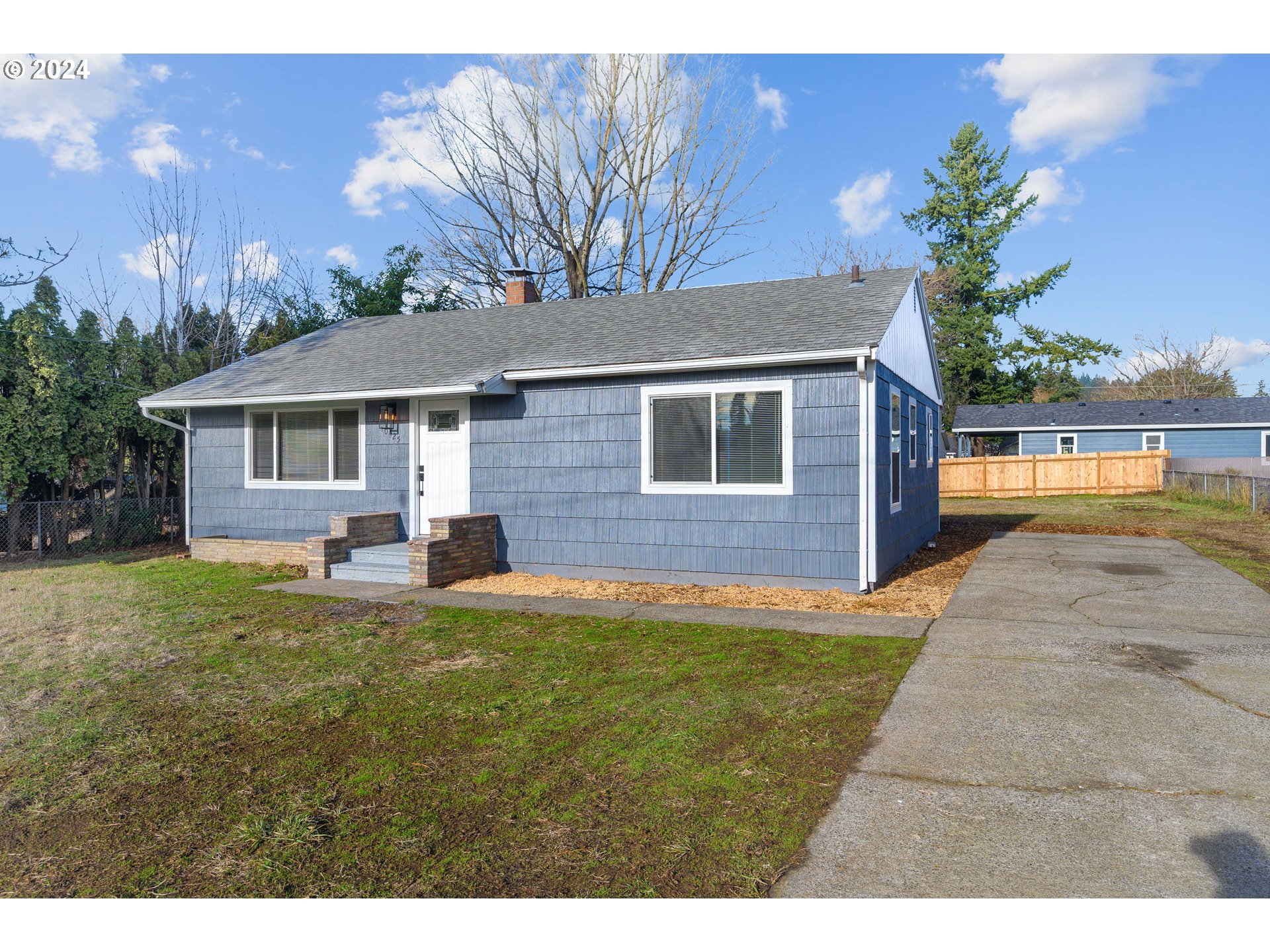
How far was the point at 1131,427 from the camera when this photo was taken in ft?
102

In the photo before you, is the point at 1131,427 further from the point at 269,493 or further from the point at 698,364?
the point at 269,493

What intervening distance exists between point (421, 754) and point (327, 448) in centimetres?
848

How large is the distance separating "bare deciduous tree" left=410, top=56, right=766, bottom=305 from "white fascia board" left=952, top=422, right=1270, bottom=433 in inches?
616

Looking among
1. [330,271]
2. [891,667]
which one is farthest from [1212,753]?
[330,271]

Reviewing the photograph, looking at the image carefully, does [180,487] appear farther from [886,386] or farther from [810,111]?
[810,111]

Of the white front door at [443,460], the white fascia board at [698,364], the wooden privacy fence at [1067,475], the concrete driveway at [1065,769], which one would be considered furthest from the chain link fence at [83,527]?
the wooden privacy fence at [1067,475]

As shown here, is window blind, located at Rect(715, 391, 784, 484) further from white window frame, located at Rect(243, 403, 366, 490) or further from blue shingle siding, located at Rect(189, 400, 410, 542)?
white window frame, located at Rect(243, 403, 366, 490)

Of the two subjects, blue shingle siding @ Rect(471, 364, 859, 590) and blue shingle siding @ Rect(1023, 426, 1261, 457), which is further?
blue shingle siding @ Rect(1023, 426, 1261, 457)

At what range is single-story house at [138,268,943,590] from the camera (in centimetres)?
830

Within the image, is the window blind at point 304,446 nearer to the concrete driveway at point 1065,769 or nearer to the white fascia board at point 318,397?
the white fascia board at point 318,397

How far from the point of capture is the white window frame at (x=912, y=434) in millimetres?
11016

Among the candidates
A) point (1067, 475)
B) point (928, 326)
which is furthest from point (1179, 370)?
point (928, 326)

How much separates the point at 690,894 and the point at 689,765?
111 cm

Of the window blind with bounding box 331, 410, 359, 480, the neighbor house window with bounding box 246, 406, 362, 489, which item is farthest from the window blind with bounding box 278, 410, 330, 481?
the window blind with bounding box 331, 410, 359, 480
